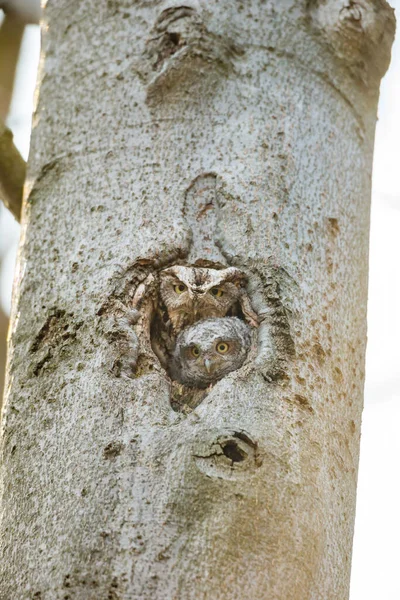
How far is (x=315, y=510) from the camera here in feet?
4.37

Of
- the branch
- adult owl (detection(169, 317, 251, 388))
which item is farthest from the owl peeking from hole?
the branch

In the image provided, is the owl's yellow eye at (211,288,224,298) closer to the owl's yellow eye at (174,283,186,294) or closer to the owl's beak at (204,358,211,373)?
the owl's yellow eye at (174,283,186,294)

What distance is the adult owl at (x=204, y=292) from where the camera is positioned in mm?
1509

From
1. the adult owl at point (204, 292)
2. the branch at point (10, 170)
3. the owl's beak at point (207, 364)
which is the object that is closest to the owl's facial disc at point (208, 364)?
the owl's beak at point (207, 364)

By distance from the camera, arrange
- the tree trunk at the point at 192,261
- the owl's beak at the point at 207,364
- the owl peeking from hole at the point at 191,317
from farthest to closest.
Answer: the owl's beak at the point at 207,364, the owl peeking from hole at the point at 191,317, the tree trunk at the point at 192,261

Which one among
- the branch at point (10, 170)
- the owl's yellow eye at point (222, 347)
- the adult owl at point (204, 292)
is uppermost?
the branch at point (10, 170)

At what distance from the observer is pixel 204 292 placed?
153 centimetres

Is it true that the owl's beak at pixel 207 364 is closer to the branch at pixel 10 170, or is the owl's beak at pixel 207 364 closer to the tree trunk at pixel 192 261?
the tree trunk at pixel 192 261

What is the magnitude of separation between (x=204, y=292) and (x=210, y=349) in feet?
0.34

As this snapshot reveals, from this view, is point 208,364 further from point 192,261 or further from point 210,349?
point 192,261

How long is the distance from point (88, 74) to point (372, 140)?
623mm

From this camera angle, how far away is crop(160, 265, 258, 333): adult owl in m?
1.51

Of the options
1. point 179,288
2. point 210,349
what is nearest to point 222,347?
point 210,349

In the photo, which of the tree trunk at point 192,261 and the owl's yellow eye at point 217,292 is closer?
the tree trunk at point 192,261
